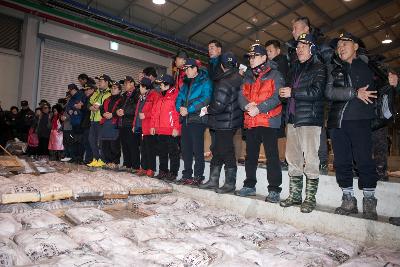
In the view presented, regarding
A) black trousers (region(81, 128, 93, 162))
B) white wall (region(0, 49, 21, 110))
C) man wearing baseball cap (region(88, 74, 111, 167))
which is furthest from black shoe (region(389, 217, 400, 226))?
white wall (region(0, 49, 21, 110))

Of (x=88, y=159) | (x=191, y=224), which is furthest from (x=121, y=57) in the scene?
(x=191, y=224)

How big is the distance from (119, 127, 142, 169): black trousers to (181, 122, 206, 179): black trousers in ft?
4.94

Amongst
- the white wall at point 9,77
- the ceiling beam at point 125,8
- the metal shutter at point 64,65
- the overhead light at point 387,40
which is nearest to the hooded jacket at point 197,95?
the ceiling beam at point 125,8

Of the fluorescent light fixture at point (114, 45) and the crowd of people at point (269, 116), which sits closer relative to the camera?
the crowd of people at point (269, 116)

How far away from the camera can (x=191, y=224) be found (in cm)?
308

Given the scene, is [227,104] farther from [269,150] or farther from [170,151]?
[170,151]

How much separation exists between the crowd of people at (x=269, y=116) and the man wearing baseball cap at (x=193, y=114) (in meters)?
0.02

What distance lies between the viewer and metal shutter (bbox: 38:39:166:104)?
10977 mm

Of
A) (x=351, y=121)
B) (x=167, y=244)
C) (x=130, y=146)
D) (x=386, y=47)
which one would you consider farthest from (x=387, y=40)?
(x=167, y=244)

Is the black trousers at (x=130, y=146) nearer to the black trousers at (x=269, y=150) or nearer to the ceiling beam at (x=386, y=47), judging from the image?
the black trousers at (x=269, y=150)

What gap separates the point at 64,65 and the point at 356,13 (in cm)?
1187

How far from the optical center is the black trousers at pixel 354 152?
3.03 meters

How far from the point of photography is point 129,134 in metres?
6.08

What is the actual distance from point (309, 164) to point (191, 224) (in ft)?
4.74
